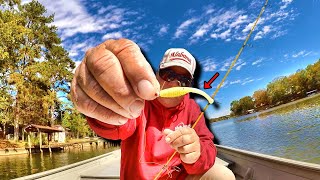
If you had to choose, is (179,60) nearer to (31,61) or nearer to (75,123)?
(31,61)

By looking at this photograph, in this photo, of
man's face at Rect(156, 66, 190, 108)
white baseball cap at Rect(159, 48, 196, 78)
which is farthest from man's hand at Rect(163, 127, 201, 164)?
white baseball cap at Rect(159, 48, 196, 78)

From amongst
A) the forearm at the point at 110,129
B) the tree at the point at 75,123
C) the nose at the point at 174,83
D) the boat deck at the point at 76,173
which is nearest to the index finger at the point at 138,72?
the forearm at the point at 110,129

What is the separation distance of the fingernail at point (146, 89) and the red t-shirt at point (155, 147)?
0.85 meters

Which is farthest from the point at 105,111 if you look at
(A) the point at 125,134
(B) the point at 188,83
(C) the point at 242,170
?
(C) the point at 242,170

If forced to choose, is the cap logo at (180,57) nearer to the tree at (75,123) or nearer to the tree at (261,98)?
the tree at (75,123)

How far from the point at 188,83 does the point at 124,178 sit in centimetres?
62

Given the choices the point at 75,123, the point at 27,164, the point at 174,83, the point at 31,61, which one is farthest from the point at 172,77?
the point at 75,123

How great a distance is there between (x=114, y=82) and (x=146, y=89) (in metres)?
0.09

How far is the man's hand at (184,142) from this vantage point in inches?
48.8

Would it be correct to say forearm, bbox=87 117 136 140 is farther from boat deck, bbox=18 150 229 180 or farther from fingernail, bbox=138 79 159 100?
boat deck, bbox=18 150 229 180

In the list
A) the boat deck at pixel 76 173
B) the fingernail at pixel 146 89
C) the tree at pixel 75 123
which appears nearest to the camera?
the fingernail at pixel 146 89

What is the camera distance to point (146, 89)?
69 cm

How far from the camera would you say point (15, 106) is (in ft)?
113

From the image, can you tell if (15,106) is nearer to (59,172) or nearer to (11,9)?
(11,9)
